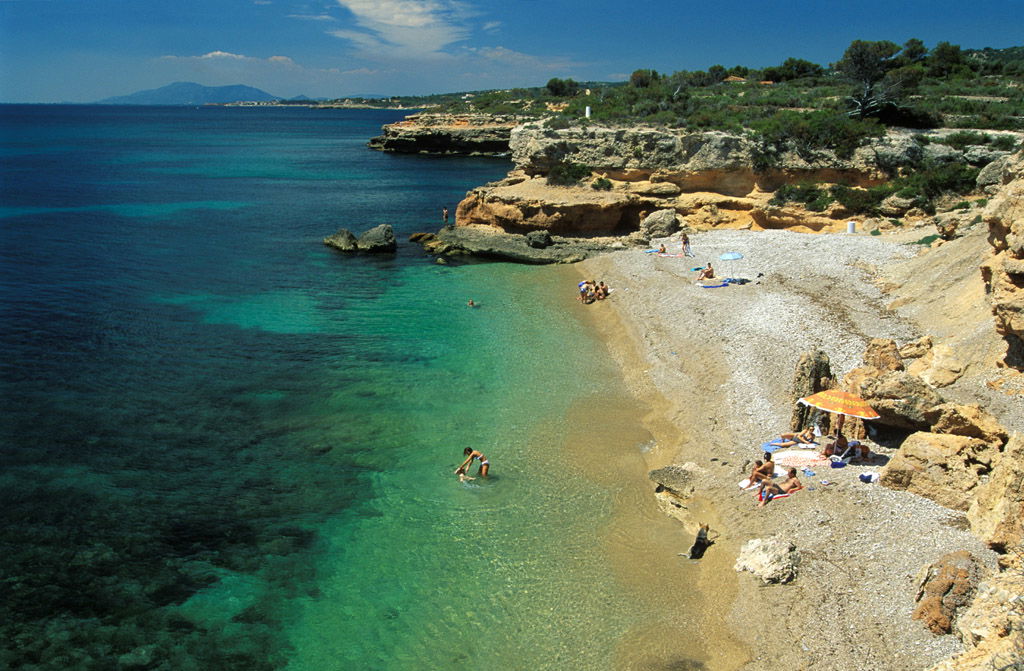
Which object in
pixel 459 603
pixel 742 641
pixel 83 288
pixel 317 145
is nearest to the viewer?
pixel 742 641

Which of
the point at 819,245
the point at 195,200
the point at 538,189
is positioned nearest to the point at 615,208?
the point at 538,189

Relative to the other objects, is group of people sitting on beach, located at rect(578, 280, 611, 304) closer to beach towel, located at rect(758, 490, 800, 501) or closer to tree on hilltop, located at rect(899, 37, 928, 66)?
beach towel, located at rect(758, 490, 800, 501)

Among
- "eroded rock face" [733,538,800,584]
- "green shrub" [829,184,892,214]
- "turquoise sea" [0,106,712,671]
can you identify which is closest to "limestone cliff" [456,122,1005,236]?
"green shrub" [829,184,892,214]

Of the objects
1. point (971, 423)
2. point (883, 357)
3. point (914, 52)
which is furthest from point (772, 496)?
point (914, 52)

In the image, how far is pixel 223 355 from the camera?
22.8m

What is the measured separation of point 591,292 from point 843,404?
15407mm

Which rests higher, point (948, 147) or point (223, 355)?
point (948, 147)

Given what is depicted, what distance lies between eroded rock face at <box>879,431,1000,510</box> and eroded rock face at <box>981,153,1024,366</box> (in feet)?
12.2

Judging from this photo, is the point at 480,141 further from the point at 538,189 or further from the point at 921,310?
the point at 921,310

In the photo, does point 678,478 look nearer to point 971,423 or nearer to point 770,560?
point 770,560

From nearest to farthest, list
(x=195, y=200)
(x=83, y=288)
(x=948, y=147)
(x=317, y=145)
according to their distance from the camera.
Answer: (x=83, y=288)
(x=948, y=147)
(x=195, y=200)
(x=317, y=145)

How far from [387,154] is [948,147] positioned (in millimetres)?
79229

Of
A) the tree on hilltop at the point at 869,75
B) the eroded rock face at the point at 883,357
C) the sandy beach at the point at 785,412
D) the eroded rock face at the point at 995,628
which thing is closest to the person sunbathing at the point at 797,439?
the sandy beach at the point at 785,412

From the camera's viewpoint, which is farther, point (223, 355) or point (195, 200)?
point (195, 200)
